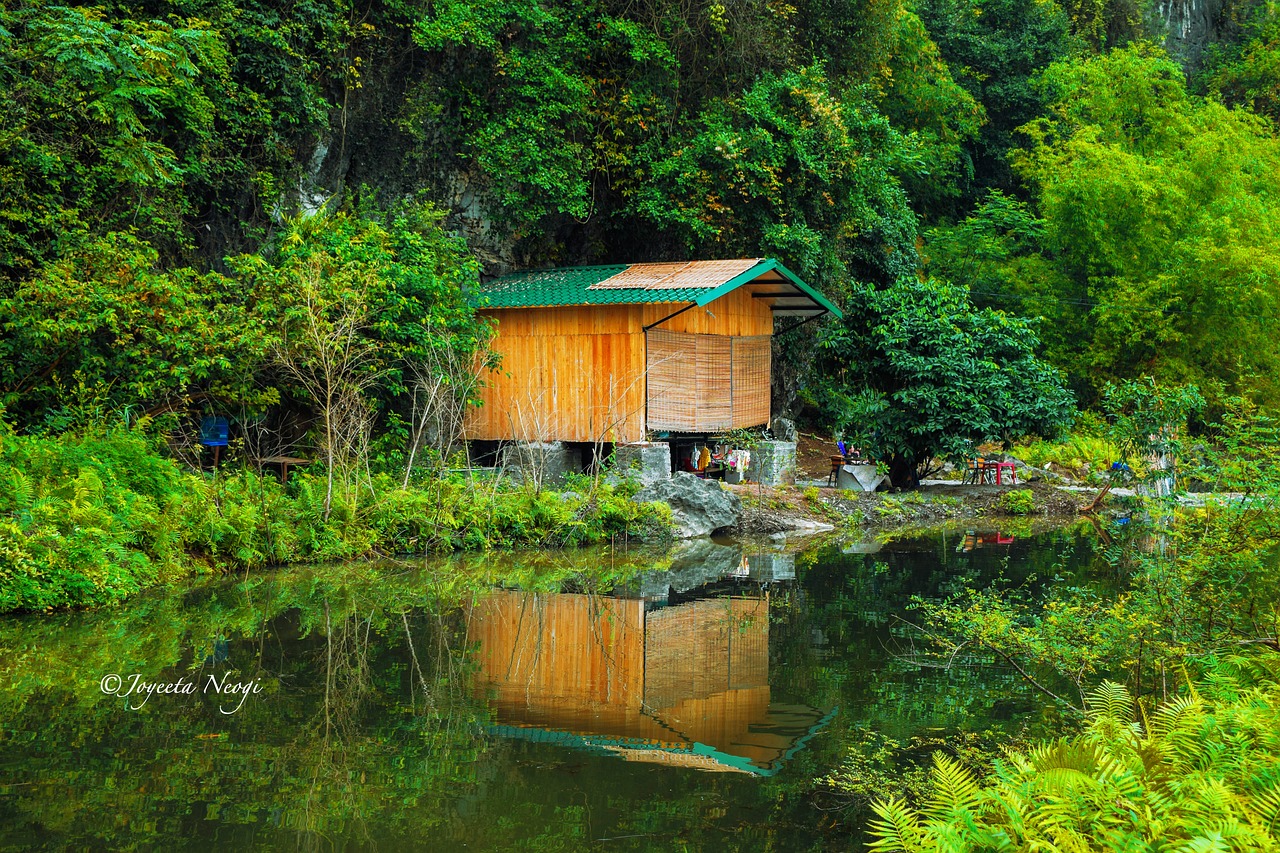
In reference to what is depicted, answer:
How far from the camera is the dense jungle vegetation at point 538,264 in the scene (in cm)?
615

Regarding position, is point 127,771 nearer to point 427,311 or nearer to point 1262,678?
point 1262,678

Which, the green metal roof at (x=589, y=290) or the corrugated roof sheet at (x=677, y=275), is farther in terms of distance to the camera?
the corrugated roof sheet at (x=677, y=275)

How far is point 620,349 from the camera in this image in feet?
56.2

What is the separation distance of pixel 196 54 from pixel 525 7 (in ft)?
18.9

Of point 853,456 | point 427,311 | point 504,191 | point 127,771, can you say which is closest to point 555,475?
point 427,311

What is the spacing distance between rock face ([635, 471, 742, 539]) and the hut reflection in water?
180 inches

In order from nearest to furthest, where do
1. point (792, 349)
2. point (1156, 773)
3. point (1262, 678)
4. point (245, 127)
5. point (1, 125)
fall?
point (1156, 773)
point (1262, 678)
point (1, 125)
point (245, 127)
point (792, 349)

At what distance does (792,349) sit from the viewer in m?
22.5

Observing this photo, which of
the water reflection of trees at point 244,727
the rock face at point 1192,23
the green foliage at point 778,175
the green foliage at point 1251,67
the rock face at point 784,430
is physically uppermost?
the rock face at point 1192,23

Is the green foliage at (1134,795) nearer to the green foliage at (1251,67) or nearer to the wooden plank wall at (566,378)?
the wooden plank wall at (566,378)

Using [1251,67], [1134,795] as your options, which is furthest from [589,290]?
[1251,67]

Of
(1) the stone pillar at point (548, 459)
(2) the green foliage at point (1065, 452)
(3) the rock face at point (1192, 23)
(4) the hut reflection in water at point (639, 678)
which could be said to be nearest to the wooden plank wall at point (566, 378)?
(1) the stone pillar at point (548, 459)

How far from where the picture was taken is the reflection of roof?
610 cm

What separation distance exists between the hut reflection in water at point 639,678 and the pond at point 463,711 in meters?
0.03
